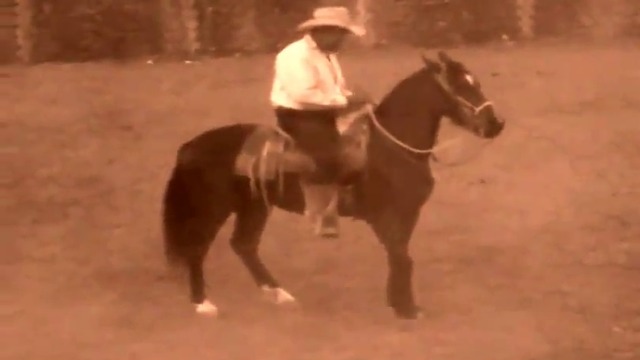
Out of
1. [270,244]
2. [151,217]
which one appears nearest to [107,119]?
[151,217]

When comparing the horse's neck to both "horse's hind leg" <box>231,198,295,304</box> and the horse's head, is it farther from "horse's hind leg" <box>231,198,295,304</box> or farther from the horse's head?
"horse's hind leg" <box>231,198,295,304</box>

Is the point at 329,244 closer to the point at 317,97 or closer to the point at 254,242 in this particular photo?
the point at 254,242

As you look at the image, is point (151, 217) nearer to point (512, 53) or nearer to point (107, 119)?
point (107, 119)

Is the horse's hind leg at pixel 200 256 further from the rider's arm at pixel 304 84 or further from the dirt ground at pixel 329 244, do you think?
the rider's arm at pixel 304 84

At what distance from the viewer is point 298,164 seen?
20.7 ft

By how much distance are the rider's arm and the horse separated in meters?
0.34

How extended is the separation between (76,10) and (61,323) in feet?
38.9

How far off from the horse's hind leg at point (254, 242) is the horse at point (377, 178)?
5 centimetres

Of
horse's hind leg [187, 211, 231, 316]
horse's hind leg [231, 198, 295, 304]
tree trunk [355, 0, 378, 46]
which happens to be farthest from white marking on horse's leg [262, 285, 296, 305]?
tree trunk [355, 0, 378, 46]

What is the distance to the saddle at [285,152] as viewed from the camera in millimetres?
6336

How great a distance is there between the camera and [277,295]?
6906mm

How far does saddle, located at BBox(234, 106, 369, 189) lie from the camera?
20.8 ft

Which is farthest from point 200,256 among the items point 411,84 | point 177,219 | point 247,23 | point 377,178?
point 247,23

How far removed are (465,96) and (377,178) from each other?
2.38 ft
